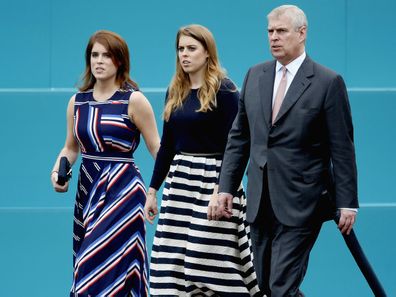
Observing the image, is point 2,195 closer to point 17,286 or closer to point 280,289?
point 17,286

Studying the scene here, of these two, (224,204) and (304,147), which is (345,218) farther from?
(224,204)

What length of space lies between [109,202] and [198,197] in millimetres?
602

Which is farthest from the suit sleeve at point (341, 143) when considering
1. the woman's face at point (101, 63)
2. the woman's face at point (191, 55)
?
the woman's face at point (101, 63)

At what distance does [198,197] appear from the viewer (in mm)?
Answer: 8031

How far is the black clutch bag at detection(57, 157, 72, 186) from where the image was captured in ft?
27.3

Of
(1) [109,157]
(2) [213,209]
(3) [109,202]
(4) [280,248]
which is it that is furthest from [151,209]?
(4) [280,248]

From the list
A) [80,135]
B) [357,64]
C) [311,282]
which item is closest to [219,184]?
[80,135]

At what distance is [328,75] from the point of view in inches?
285

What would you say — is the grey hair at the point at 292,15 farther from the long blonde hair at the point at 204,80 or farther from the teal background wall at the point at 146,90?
the teal background wall at the point at 146,90

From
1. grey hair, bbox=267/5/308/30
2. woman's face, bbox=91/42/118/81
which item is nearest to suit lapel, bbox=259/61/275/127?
grey hair, bbox=267/5/308/30

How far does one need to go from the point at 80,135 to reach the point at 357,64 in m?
3.03

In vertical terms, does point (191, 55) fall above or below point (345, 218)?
above

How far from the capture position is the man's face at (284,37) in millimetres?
7258

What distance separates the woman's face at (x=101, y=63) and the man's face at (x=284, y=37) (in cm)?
141
